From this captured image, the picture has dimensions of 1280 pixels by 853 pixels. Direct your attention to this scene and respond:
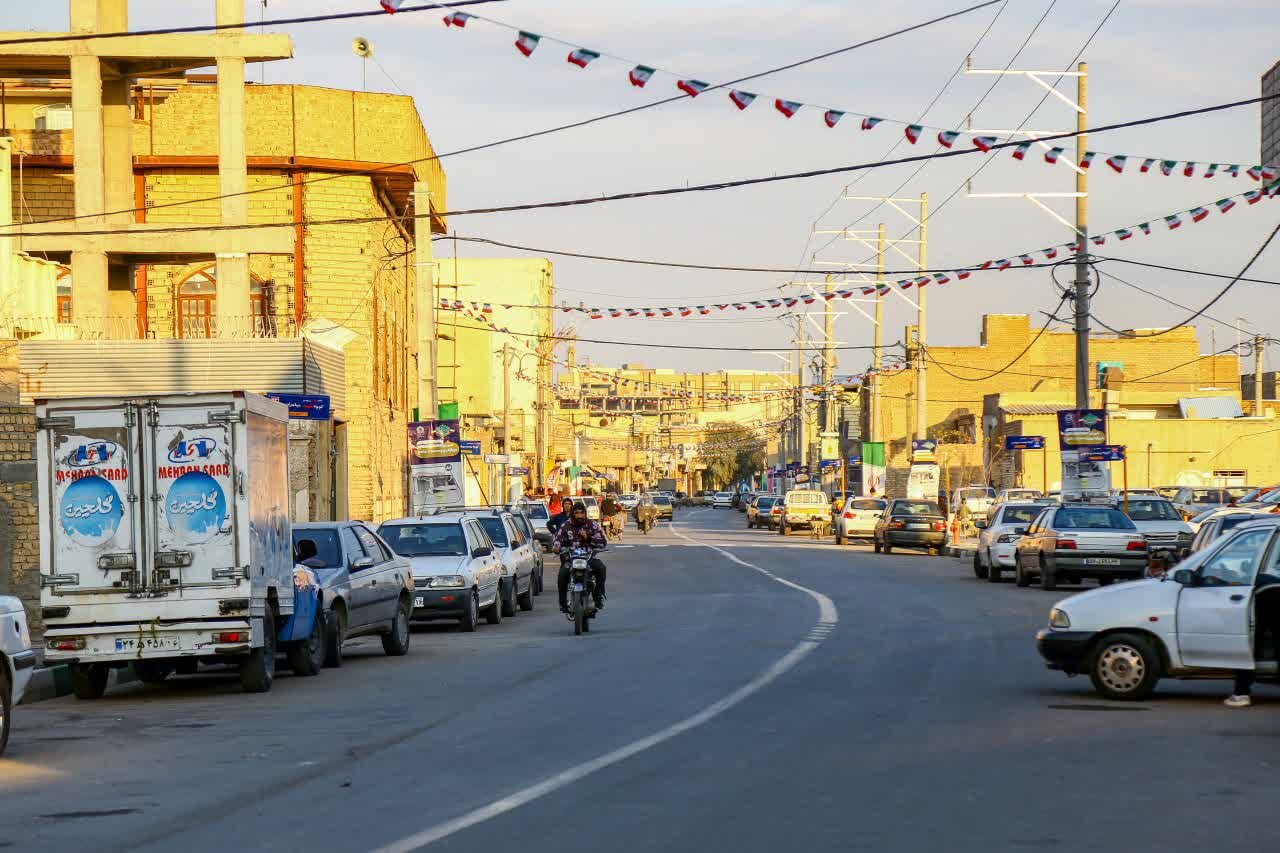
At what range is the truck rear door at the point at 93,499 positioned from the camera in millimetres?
15438

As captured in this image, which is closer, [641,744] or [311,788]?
[311,788]

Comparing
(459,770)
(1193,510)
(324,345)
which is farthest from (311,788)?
(1193,510)

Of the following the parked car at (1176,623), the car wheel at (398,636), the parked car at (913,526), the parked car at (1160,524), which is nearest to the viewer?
the parked car at (1176,623)

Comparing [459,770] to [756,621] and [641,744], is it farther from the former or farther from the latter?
[756,621]

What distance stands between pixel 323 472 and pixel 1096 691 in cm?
3074

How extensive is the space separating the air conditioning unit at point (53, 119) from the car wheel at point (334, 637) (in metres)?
31.2

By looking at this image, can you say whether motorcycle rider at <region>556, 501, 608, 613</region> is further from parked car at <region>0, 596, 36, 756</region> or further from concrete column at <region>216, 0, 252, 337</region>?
concrete column at <region>216, 0, 252, 337</region>

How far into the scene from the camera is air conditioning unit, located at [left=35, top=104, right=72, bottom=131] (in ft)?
152

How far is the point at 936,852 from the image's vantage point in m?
7.93

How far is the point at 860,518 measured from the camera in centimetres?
6022

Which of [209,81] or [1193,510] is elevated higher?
[209,81]

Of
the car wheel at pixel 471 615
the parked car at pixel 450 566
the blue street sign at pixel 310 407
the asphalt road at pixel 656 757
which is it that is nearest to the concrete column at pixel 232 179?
the blue street sign at pixel 310 407

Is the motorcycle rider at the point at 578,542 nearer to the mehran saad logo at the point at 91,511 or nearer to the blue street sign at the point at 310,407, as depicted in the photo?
the blue street sign at the point at 310,407

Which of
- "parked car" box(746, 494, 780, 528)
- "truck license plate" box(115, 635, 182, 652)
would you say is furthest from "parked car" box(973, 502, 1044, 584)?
"parked car" box(746, 494, 780, 528)
